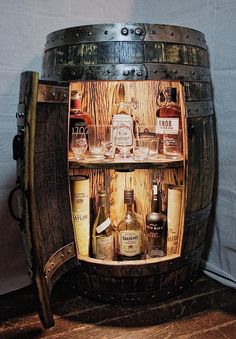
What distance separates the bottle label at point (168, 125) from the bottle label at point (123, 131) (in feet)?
0.37

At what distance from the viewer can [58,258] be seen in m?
1.39

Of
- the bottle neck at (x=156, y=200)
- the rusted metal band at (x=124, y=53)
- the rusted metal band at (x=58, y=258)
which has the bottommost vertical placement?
the rusted metal band at (x=58, y=258)

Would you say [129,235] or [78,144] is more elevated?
[78,144]

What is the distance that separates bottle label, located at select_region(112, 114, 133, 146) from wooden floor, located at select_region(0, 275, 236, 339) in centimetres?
63

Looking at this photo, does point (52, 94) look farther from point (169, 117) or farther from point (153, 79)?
→ point (169, 117)

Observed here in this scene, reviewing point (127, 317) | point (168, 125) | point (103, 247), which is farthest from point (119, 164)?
point (127, 317)

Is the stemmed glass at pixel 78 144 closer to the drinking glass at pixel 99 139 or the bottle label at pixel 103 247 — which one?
the drinking glass at pixel 99 139

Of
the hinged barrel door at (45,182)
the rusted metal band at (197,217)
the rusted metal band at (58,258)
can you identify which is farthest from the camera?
the rusted metal band at (197,217)

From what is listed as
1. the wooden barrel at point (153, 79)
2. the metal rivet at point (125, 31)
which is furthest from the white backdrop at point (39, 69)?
the metal rivet at point (125, 31)

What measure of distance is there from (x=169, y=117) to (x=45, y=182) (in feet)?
1.80

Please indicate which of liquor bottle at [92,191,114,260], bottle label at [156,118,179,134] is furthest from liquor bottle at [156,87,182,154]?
liquor bottle at [92,191,114,260]

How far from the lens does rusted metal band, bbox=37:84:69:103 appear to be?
4.01 feet

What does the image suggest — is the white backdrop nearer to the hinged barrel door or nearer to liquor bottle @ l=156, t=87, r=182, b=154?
liquor bottle @ l=156, t=87, r=182, b=154

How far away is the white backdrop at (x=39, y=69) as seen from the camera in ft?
5.37
